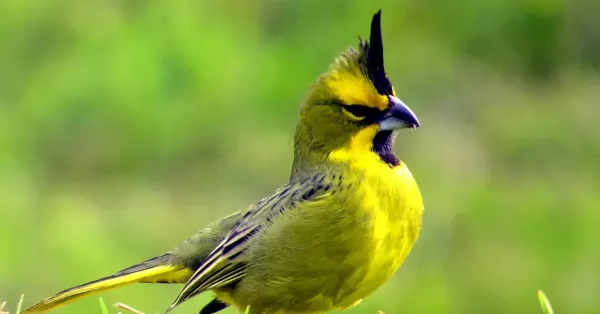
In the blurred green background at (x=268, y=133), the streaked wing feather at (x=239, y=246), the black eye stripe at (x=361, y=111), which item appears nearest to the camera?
the black eye stripe at (x=361, y=111)

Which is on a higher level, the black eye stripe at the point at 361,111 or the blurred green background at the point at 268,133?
the blurred green background at the point at 268,133

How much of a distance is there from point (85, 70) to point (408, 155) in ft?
8.58

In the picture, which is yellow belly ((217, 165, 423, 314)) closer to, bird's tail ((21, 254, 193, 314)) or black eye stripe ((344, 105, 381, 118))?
black eye stripe ((344, 105, 381, 118))

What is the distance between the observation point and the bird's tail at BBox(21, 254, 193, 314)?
4418mm

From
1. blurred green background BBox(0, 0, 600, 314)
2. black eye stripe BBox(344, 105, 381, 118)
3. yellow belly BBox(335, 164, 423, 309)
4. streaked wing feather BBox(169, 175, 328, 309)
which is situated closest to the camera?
yellow belly BBox(335, 164, 423, 309)

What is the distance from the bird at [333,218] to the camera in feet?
13.7

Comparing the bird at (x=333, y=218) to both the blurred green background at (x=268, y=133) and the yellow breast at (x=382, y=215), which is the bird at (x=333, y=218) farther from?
the blurred green background at (x=268, y=133)

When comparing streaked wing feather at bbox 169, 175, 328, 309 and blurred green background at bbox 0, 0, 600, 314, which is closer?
streaked wing feather at bbox 169, 175, 328, 309

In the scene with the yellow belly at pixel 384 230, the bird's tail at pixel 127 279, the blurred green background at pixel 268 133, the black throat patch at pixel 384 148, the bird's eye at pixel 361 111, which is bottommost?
the yellow belly at pixel 384 230

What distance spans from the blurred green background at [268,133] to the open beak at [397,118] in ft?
9.56

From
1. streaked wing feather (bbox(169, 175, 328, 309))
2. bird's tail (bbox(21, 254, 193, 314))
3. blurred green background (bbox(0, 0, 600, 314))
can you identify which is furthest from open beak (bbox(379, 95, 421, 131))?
blurred green background (bbox(0, 0, 600, 314))

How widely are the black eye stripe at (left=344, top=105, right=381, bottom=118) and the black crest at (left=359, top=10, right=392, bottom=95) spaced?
7cm

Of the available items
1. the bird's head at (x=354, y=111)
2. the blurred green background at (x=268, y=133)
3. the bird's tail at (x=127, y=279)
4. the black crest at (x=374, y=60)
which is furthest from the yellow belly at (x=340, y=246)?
the blurred green background at (x=268, y=133)

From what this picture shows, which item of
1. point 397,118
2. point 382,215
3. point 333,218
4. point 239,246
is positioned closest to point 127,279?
point 239,246
